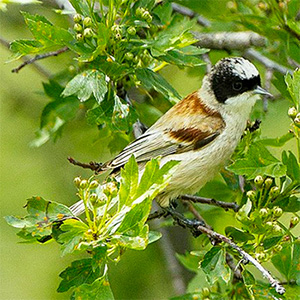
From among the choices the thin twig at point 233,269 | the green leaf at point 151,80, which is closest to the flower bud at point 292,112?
the green leaf at point 151,80

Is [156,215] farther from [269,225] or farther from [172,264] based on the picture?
[172,264]

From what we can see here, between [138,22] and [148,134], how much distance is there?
76 cm

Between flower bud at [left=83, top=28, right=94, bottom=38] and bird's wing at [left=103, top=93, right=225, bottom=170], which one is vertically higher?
flower bud at [left=83, top=28, right=94, bottom=38]

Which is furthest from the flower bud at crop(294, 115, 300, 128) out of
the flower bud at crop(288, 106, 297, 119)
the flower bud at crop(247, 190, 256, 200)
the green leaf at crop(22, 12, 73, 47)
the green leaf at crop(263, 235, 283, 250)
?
the green leaf at crop(22, 12, 73, 47)

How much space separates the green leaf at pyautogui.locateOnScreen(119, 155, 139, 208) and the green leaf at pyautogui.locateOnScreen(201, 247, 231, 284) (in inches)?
21.6

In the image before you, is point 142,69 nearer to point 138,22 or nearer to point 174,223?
point 138,22

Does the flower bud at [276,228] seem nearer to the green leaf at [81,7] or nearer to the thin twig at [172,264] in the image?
the green leaf at [81,7]

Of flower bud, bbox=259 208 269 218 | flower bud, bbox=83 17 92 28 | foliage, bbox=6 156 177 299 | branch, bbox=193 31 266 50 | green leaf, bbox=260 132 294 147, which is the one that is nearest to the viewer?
foliage, bbox=6 156 177 299

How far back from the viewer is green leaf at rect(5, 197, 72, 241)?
2.55 meters

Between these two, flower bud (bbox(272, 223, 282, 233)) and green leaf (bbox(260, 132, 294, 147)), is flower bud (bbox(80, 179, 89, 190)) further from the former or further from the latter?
green leaf (bbox(260, 132, 294, 147))

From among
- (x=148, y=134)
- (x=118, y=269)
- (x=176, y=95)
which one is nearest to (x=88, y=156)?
(x=118, y=269)

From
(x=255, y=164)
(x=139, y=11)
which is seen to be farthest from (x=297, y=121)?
(x=139, y=11)

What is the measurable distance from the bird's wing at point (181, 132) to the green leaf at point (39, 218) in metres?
0.96

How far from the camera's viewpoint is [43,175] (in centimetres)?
602
